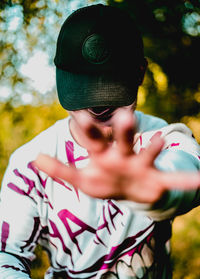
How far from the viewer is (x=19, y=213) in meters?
1.15

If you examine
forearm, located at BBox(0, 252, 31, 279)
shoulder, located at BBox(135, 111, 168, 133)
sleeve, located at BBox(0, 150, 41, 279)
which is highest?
shoulder, located at BBox(135, 111, 168, 133)

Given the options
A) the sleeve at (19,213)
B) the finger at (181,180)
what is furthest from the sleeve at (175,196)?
the sleeve at (19,213)

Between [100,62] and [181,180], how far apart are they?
2.42 feet

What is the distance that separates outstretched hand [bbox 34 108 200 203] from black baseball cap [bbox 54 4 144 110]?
1.78 feet

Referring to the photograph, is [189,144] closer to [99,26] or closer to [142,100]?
[99,26]

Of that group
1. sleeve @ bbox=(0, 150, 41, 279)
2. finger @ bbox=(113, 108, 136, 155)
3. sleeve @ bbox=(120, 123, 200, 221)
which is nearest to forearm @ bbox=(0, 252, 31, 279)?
sleeve @ bbox=(0, 150, 41, 279)

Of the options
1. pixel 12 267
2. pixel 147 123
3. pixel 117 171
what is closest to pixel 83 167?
pixel 147 123

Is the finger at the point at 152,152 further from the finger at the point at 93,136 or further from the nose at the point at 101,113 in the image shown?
the nose at the point at 101,113

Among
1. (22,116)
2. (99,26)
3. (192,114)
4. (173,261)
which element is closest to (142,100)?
(192,114)

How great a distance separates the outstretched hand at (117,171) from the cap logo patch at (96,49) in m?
0.64

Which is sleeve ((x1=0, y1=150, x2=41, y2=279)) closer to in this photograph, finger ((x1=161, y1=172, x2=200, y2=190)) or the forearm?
the forearm

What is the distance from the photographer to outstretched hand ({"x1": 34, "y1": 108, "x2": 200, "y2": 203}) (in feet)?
1.83

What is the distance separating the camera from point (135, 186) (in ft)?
1.88

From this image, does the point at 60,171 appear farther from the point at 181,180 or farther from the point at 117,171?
the point at 181,180
